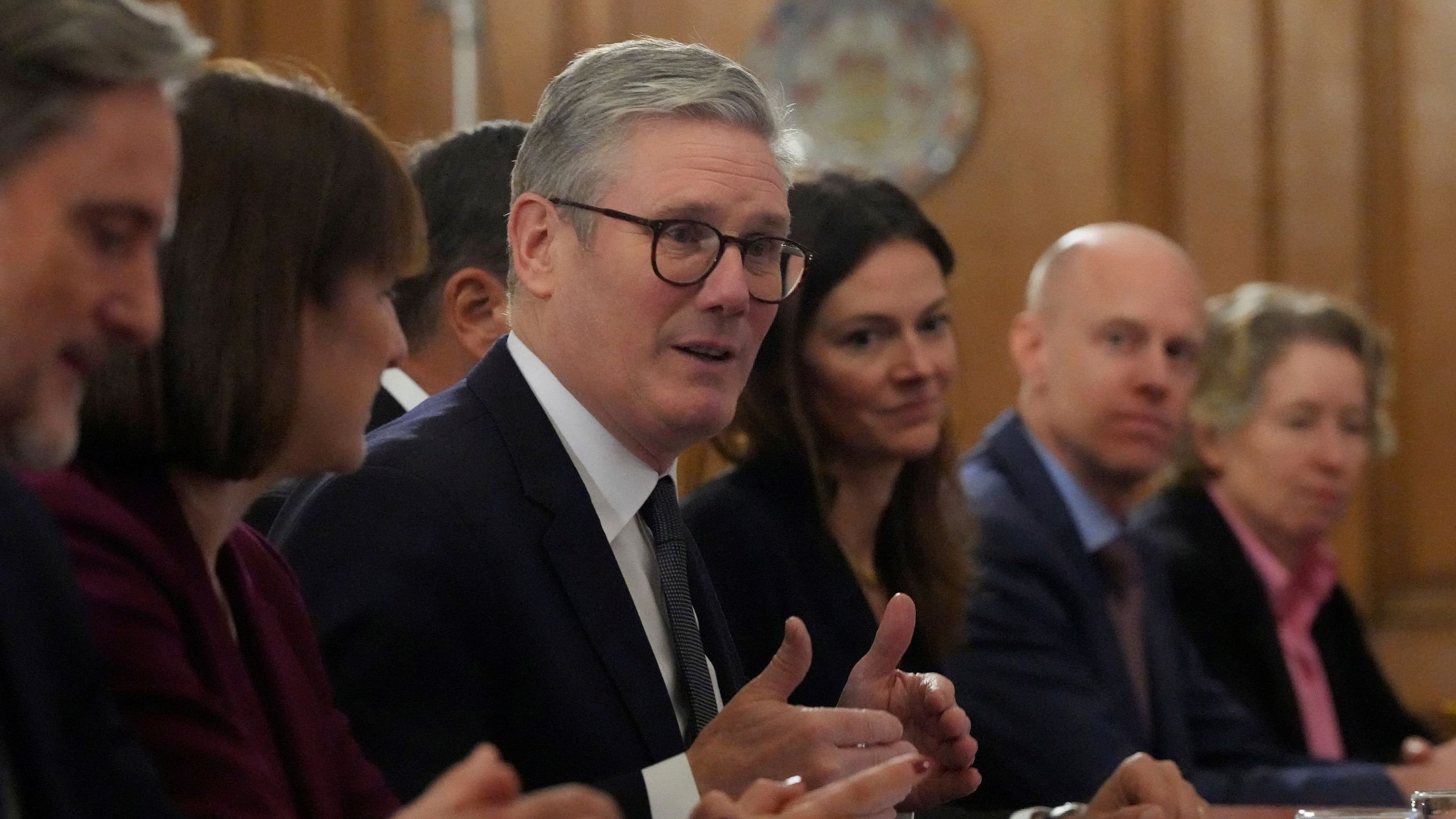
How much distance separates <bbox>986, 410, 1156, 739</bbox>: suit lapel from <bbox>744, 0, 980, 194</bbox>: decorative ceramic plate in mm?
2255

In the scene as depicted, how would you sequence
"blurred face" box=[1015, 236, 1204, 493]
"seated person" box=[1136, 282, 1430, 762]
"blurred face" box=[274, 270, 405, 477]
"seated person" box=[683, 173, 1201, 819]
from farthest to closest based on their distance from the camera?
"seated person" box=[1136, 282, 1430, 762], "blurred face" box=[1015, 236, 1204, 493], "seated person" box=[683, 173, 1201, 819], "blurred face" box=[274, 270, 405, 477]

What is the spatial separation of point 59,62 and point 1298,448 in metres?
3.31

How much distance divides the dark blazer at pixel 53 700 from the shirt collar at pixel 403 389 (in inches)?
57.6

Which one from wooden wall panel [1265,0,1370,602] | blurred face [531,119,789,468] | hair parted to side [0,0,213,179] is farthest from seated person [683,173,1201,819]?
wooden wall panel [1265,0,1370,602]

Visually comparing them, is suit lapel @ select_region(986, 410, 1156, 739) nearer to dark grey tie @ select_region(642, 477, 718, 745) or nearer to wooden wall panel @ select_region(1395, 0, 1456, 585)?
dark grey tie @ select_region(642, 477, 718, 745)

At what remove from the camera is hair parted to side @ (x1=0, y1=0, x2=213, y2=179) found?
1123mm

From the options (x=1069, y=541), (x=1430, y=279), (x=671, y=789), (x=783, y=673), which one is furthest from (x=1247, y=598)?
(x=671, y=789)

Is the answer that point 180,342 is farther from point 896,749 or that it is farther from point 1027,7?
point 1027,7

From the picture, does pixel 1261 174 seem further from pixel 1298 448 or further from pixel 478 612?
pixel 478 612

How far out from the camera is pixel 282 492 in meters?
2.58

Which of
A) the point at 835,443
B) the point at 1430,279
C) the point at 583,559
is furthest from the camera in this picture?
the point at 1430,279

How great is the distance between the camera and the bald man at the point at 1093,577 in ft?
9.66

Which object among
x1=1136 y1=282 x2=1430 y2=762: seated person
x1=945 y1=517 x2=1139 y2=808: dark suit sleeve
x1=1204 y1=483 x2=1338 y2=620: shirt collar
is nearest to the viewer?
x1=945 y1=517 x2=1139 y2=808: dark suit sleeve

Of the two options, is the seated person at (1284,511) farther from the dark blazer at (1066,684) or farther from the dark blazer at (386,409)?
the dark blazer at (386,409)
